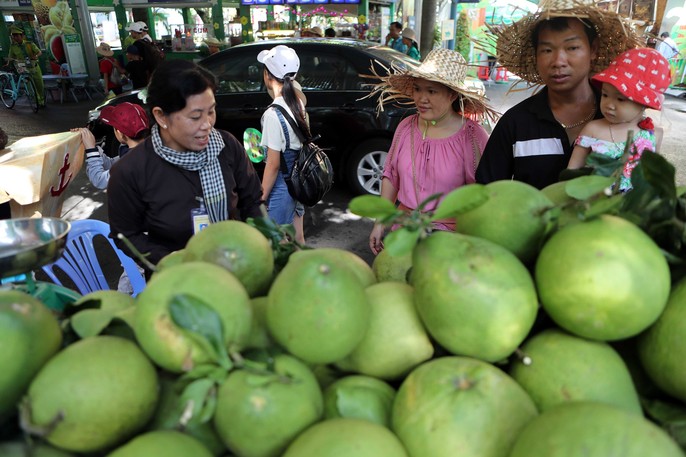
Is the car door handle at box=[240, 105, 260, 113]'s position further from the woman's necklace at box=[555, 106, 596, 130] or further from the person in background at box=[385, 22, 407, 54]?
the person in background at box=[385, 22, 407, 54]

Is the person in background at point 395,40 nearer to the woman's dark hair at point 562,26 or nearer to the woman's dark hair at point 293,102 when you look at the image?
the woman's dark hair at point 293,102

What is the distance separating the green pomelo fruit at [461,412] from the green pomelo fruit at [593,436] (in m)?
0.06

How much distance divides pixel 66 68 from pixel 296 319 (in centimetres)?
1725

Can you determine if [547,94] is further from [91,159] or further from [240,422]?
[91,159]

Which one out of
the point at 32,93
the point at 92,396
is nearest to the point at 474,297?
the point at 92,396

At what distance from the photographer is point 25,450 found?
82cm

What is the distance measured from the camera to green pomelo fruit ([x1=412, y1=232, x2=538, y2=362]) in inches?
36.0

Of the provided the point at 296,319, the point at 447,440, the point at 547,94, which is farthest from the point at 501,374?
the point at 547,94

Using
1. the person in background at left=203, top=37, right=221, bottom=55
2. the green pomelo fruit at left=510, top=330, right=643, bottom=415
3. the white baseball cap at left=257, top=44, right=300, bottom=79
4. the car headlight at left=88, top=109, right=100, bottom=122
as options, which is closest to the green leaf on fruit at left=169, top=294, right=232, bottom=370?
the green pomelo fruit at left=510, top=330, right=643, bottom=415

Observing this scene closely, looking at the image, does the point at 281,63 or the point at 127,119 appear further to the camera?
the point at 281,63

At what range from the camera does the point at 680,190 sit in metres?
1.26

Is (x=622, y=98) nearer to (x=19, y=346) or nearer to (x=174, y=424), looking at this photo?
(x=174, y=424)

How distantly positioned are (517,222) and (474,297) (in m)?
0.25

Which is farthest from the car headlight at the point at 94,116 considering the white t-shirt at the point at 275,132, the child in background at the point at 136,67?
the white t-shirt at the point at 275,132
